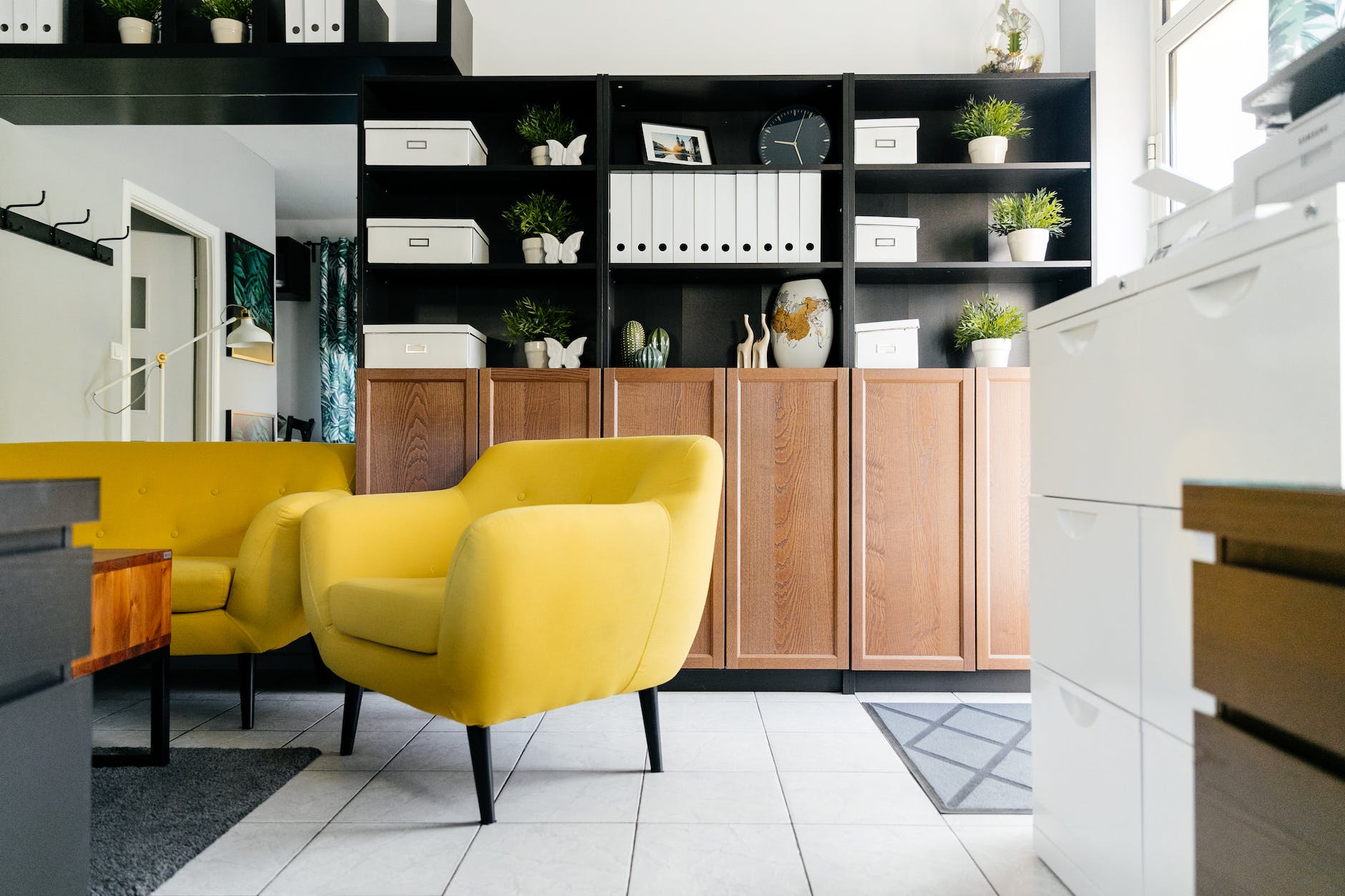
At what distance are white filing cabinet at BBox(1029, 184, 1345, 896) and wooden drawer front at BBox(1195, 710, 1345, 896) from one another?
1.13 ft

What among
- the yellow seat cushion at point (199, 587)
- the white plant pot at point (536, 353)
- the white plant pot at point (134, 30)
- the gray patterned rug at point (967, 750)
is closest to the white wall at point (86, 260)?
the white plant pot at point (134, 30)

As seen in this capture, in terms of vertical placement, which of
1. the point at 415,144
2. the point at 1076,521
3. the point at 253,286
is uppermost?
the point at 415,144

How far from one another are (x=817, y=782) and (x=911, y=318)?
174cm

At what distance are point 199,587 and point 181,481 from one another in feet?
2.02

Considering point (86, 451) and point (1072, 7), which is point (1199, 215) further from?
point (86, 451)

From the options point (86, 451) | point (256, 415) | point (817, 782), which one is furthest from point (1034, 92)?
point (86, 451)

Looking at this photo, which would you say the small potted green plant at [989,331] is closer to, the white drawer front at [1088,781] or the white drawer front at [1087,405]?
the white drawer front at [1087,405]

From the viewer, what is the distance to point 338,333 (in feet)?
9.75

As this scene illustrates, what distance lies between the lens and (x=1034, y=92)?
2852mm

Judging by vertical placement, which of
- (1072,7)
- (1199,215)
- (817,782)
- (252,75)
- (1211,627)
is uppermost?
(1072,7)

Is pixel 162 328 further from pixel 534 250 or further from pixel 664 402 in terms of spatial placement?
pixel 664 402

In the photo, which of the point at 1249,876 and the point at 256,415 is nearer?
the point at 1249,876

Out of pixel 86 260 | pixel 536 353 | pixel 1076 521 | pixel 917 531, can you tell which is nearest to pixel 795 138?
pixel 536 353

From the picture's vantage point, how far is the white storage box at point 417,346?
2.73 m
